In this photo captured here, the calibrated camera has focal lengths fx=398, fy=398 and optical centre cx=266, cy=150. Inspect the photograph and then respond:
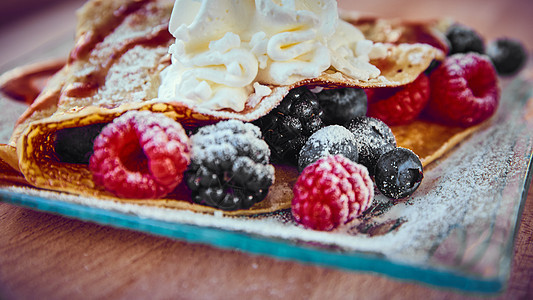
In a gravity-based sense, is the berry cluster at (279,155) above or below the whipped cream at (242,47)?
below

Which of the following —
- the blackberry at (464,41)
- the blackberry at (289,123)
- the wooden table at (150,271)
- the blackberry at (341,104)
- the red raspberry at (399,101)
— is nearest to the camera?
the wooden table at (150,271)

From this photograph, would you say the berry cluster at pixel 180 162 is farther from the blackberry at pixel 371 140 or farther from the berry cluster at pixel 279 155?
the blackberry at pixel 371 140

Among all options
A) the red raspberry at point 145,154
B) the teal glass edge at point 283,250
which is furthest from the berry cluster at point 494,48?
the red raspberry at point 145,154

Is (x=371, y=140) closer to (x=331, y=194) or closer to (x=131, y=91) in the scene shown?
(x=331, y=194)

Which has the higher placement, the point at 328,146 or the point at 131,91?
the point at 131,91

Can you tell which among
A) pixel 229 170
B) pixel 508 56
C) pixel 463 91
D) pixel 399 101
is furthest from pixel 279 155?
pixel 508 56

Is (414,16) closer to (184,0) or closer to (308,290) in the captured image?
(184,0)
